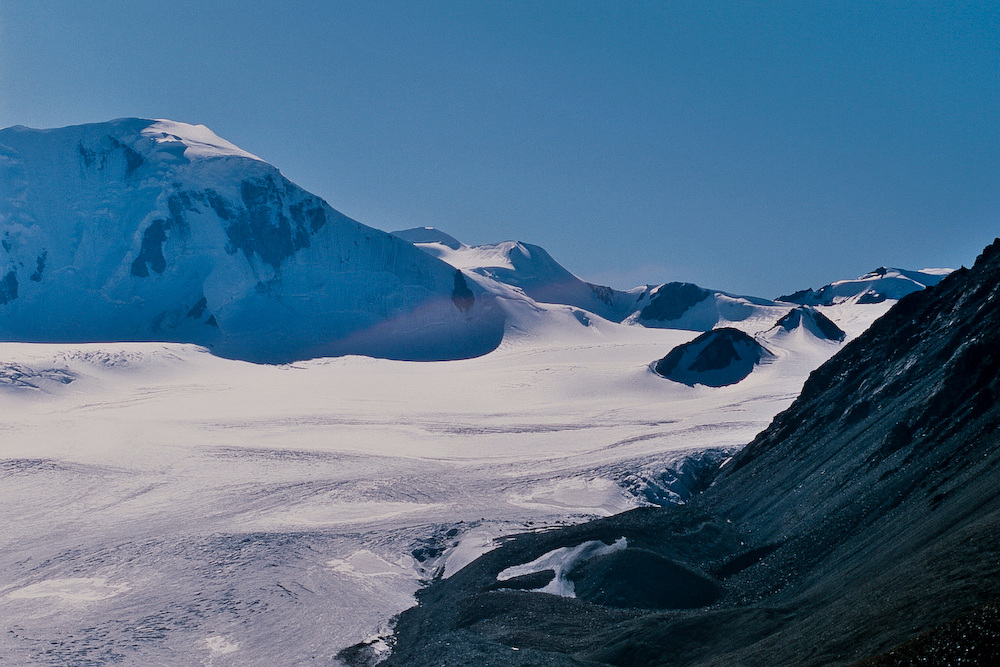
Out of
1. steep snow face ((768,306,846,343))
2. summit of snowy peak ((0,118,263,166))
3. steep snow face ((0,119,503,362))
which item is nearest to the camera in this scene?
steep snow face ((768,306,846,343))

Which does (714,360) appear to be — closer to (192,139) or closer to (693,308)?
(693,308)

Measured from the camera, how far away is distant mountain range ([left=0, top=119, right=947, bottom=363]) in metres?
91.4

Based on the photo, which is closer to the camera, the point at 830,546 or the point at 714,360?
the point at 830,546

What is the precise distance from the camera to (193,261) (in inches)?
3772

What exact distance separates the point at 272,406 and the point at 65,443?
644 inches

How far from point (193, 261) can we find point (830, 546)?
89.6 metres

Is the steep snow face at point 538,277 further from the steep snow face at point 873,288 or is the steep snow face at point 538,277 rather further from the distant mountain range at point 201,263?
the steep snow face at point 873,288

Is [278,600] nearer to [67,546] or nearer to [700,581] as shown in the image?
[67,546]

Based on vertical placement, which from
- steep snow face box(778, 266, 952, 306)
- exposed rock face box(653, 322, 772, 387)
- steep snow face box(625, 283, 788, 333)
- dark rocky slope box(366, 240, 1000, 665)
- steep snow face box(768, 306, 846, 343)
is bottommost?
dark rocky slope box(366, 240, 1000, 665)

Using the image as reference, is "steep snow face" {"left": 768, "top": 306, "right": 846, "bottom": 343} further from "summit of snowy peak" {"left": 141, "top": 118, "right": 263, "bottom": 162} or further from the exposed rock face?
"summit of snowy peak" {"left": 141, "top": 118, "right": 263, "bottom": 162}

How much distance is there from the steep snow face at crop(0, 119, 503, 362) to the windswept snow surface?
1328 cm

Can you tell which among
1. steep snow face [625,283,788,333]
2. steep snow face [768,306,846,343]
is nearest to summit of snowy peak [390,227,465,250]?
steep snow face [625,283,788,333]

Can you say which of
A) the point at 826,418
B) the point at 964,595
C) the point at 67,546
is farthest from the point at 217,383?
the point at 964,595

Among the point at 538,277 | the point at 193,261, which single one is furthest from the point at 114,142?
the point at 538,277
